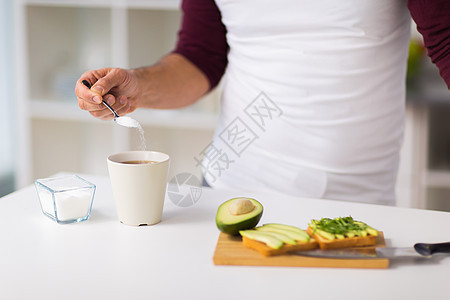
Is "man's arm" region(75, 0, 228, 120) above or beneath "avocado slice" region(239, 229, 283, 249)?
above

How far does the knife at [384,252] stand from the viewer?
68 centimetres

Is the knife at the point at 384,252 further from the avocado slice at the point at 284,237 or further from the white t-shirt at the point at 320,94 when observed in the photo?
the white t-shirt at the point at 320,94

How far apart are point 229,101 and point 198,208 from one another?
443mm

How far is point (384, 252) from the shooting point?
69 cm

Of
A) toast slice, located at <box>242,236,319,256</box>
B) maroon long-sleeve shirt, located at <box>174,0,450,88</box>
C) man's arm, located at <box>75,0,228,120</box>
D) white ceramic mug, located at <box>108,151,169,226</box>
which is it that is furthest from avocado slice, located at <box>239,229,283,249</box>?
maroon long-sleeve shirt, located at <box>174,0,450,88</box>

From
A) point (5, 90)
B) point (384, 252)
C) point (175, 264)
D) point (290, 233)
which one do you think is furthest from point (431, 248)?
point (5, 90)

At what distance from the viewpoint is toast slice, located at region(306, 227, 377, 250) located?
2.26 ft

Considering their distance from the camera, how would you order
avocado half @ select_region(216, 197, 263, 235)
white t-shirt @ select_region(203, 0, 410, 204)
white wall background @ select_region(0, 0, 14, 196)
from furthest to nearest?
white wall background @ select_region(0, 0, 14, 196), white t-shirt @ select_region(203, 0, 410, 204), avocado half @ select_region(216, 197, 263, 235)

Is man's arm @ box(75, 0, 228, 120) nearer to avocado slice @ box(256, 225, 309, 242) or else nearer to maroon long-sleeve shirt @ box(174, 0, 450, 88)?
maroon long-sleeve shirt @ box(174, 0, 450, 88)

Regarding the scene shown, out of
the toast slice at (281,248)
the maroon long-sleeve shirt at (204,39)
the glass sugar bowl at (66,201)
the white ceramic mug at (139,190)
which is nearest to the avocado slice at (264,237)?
the toast slice at (281,248)

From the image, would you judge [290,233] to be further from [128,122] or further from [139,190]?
[128,122]

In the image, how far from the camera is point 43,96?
2.46m

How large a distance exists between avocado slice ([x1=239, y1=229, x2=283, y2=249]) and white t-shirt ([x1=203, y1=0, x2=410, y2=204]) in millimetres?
460

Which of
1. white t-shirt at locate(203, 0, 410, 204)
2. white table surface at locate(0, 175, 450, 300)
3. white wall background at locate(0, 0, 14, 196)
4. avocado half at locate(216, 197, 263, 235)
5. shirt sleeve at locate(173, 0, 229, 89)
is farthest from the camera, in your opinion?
white wall background at locate(0, 0, 14, 196)
